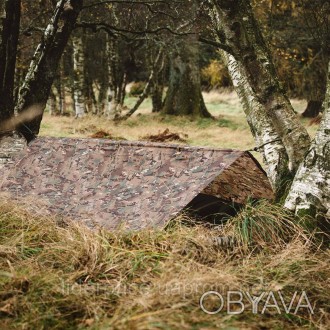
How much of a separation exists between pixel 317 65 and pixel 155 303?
17.5 metres

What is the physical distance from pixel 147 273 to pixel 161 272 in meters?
0.10

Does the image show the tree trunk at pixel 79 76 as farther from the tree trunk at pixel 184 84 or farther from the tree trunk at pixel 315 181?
the tree trunk at pixel 315 181

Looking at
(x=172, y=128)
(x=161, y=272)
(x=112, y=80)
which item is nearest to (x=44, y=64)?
(x=161, y=272)

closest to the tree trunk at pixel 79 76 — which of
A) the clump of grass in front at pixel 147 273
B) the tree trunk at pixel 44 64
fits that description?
the tree trunk at pixel 44 64

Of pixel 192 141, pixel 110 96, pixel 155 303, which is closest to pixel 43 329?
pixel 155 303

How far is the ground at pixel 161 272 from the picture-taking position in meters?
2.47

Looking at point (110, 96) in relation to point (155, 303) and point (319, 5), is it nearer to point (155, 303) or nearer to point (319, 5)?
point (319, 5)

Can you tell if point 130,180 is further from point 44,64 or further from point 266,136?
point 44,64

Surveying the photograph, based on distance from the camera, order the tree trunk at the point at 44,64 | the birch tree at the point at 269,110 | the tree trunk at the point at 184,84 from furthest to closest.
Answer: the tree trunk at the point at 184,84
the tree trunk at the point at 44,64
the birch tree at the point at 269,110

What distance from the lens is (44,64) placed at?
646cm

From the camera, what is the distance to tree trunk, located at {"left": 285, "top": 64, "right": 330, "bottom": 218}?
3.61 meters

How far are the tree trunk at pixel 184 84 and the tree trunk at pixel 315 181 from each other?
1276 centimetres

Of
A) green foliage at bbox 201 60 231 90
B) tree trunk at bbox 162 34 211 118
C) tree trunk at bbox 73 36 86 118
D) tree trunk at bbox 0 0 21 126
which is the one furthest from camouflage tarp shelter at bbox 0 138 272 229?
green foliage at bbox 201 60 231 90

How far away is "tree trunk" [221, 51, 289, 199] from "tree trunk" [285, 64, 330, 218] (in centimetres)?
57
